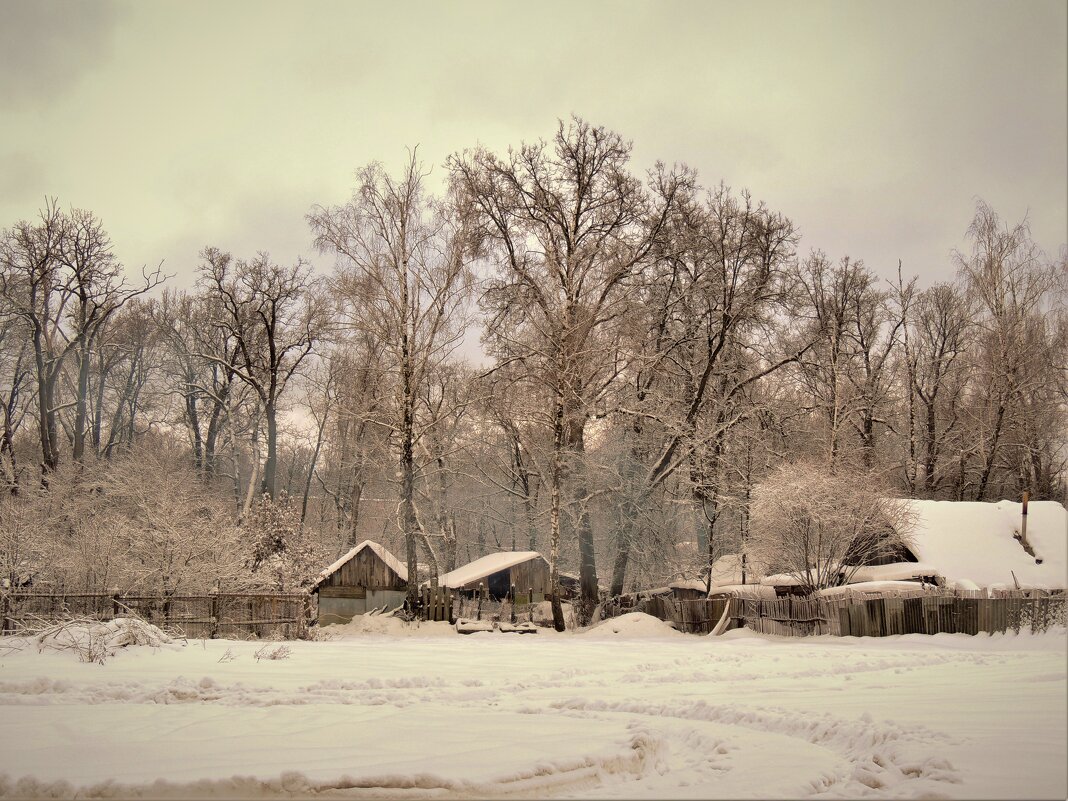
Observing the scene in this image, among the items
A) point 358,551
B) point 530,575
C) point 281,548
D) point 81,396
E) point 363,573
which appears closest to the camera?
point 281,548

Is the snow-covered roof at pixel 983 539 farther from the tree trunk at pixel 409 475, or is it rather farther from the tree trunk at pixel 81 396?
the tree trunk at pixel 81 396

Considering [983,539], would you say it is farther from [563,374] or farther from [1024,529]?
[563,374]

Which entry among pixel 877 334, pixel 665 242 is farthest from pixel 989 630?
pixel 877 334

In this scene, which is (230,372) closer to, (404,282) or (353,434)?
(353,434)

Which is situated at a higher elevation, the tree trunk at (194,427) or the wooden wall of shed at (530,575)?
the tree trunk at (194,427)

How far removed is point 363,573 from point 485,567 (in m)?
7.30

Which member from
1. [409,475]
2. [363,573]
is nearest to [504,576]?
[363,573]

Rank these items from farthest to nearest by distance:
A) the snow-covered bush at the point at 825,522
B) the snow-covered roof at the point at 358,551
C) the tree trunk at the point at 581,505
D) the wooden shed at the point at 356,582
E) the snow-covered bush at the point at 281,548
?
the wooden shed at the point at 356,582 < the snow-covered roof at the point at 358,551 < the snow-covered bush at the point at 281,548 < the tree trunk at the point at 581,505 < the snow-covered bush at the point at 825,522

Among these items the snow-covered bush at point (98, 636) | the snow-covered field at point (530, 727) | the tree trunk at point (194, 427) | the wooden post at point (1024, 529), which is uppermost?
the tree trunk at point (194, 427)

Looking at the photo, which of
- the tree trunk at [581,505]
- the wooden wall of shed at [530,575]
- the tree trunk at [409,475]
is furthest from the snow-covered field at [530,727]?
the wooden wall of shed at [530,575]

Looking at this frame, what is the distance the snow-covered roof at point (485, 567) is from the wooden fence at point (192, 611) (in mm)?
15824

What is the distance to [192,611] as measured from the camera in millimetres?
21625

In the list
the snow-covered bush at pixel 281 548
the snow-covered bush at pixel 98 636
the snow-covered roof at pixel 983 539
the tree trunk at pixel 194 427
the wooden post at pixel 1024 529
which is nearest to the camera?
the snow-covered bush at pixel 98 636

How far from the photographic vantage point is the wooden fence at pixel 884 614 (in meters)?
18.5
